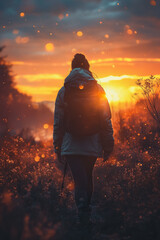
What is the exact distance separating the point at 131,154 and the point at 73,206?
13.7 feet

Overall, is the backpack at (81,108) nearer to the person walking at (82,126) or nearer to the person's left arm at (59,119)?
the person walking at (82,126)

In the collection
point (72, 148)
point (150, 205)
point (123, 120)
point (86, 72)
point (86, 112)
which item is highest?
point (86, 72)

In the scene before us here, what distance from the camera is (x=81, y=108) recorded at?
3986 millimetres

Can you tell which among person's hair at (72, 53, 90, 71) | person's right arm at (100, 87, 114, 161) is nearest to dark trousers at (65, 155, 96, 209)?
person's right arm at (100, 87, 114, 161)

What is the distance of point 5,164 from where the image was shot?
7160 mm

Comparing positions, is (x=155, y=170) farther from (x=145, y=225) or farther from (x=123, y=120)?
(x=123, y=120)

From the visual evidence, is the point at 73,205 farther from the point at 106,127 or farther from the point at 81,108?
the point at 81,108

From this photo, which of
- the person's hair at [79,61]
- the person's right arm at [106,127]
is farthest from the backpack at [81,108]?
the person's hair at [79,61]

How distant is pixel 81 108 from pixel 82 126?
244 mm

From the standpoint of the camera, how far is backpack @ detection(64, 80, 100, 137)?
399 cm

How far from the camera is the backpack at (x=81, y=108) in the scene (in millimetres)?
3988

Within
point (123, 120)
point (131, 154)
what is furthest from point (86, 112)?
point (123, 120)

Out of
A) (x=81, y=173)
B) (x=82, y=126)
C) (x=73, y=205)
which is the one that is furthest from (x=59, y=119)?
(x=73, y=205)

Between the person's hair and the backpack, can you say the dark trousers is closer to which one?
the backpack
